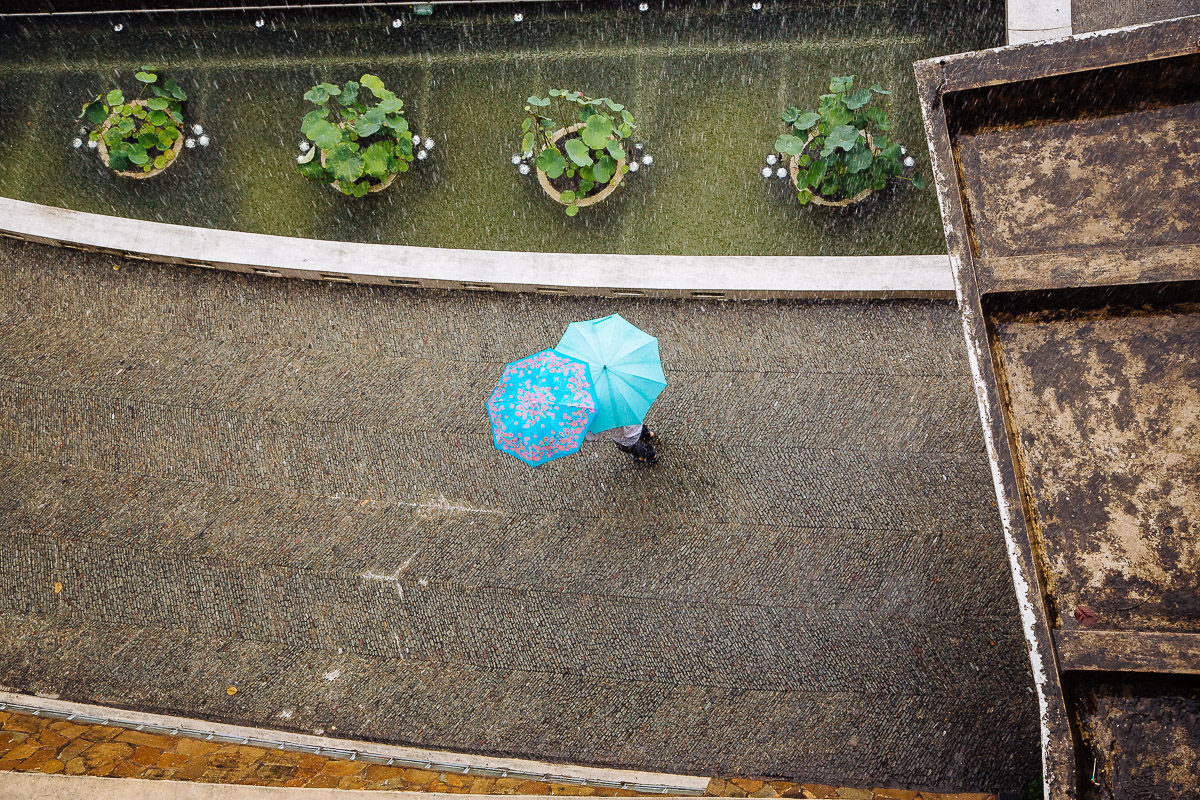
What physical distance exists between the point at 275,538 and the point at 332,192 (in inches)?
167

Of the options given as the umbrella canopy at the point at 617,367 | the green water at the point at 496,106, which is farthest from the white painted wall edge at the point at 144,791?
the green water at the point at 496,106

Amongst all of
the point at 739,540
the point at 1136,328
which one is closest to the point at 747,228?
the point at 739,540

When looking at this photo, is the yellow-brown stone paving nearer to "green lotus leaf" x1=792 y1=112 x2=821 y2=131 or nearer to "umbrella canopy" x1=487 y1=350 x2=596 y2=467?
"umbrella canopy" x1=487 y1=350 x2=596 y2=467

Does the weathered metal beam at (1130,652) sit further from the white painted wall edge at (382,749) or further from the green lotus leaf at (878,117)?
the green lotus leaf at (878,117)

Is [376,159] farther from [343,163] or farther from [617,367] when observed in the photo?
A: [617,367]

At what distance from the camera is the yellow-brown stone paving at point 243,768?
7.42 meters

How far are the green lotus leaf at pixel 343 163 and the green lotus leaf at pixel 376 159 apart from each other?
0.11m

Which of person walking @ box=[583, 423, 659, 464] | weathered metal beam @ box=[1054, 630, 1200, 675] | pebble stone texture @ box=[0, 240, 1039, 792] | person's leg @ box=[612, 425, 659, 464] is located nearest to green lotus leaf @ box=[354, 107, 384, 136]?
pebble stone texture @ box=[0, 240, 1039, 792]

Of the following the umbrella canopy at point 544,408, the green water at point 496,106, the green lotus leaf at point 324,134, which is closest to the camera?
the umbrella canopy at point 544,408

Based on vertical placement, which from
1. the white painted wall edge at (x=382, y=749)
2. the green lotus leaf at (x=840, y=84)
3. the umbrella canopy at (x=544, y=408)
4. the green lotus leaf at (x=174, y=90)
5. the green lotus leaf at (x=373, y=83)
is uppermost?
the green lotus leaf at (x=174, y=90)

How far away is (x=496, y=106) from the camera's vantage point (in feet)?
33.0

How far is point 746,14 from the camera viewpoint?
1013 centimetres

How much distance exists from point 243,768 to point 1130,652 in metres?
7.39

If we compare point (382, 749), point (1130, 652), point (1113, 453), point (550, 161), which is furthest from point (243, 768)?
point (1113, 453)
